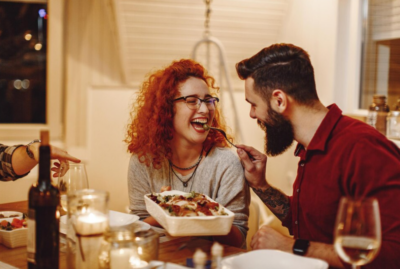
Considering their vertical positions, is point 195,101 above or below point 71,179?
above

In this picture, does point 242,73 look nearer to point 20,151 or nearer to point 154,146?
point 154,146

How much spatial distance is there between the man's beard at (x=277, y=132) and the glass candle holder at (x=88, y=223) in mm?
737

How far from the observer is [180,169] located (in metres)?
1.97

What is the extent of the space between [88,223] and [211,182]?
0.82 m

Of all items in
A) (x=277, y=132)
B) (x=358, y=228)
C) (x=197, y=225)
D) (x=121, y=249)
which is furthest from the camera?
(x=277, y=132)

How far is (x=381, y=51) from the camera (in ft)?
9.99

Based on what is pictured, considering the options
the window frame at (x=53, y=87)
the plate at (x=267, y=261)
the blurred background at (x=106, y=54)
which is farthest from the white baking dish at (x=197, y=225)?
the window frame at (x=53, y=87)

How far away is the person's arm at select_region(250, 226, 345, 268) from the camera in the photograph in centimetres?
130

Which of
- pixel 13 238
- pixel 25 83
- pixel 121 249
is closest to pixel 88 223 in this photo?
pixel 121 249

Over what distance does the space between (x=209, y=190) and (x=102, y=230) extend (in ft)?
2.60

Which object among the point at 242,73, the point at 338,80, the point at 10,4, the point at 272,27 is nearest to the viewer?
the point at 242,73

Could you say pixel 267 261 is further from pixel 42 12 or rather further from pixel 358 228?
pixel 42 12

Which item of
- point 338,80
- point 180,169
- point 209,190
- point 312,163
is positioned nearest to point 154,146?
point 180,169

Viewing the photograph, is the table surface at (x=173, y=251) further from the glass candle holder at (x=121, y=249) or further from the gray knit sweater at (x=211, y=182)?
the gray knit sweater at (x=211, y=182)
